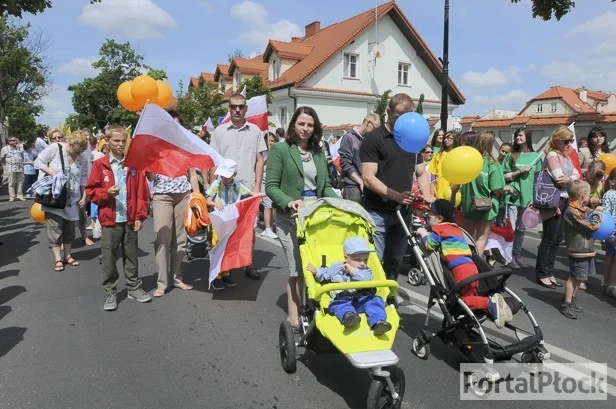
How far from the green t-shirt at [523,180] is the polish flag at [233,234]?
13.3ft

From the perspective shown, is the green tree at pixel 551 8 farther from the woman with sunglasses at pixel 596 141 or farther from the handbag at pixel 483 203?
the handbag at pixel 483 203

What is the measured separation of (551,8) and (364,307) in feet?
29.9

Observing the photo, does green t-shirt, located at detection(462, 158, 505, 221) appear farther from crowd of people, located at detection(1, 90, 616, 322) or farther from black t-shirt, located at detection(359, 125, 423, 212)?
black t-shirt, located at detection(359, 125, 423, 212)

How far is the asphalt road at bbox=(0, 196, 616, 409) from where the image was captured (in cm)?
338

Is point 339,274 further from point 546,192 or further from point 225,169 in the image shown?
point 546,192

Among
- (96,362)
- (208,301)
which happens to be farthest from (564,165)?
(96,362)

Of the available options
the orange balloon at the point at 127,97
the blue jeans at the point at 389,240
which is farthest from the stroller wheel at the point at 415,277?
the orange balloon at the point at 127,97

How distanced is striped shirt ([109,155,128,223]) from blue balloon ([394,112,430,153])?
2997 millimetres

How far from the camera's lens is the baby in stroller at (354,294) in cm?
311

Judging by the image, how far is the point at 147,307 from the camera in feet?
16.9

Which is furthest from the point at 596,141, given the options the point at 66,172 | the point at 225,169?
the point at 66,172

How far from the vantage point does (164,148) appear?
5020 millimetres

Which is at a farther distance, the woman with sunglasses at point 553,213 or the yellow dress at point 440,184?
the yellow dress at point 440,184

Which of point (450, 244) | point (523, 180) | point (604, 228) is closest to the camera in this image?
point (450, 244)
